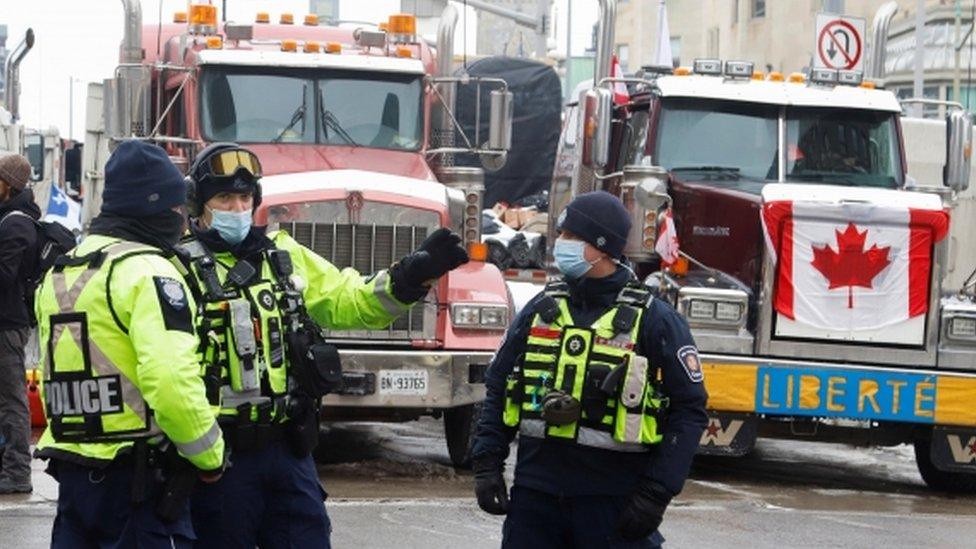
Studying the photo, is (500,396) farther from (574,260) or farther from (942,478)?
(942,478)

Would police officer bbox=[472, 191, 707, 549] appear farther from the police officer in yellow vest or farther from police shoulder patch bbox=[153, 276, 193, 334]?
police shoulder patch bbox=[153, 276, 193, 334]

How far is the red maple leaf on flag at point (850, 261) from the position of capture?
12133 mm

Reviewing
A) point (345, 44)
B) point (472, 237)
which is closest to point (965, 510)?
point (472, 237)

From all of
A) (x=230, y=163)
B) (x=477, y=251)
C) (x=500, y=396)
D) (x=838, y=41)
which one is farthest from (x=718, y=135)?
(x=500, y=396)

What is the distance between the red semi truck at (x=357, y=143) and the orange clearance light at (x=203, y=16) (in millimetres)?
11

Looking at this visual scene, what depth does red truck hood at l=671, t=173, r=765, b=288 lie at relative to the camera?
40.8ft

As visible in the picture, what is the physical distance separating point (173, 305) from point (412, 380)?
6034 mm

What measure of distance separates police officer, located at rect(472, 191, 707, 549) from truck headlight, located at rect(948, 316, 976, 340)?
631 cm

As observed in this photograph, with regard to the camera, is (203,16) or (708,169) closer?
(708,169)

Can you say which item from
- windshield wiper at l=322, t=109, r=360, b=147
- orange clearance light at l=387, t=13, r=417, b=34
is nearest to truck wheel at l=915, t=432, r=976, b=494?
windshield wiper at l=322, t=109, r=360, b=147

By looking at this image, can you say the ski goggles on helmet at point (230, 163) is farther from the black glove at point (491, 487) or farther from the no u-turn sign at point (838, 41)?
the no u-turn sign at point (838, 41)

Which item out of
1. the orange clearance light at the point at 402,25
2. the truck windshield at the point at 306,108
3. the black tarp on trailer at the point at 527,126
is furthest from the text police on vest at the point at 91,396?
the black tarp on trailer at the point at 527,126

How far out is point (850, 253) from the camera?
479 inches

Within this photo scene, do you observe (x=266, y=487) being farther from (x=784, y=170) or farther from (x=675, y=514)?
(x=784, y=170)
